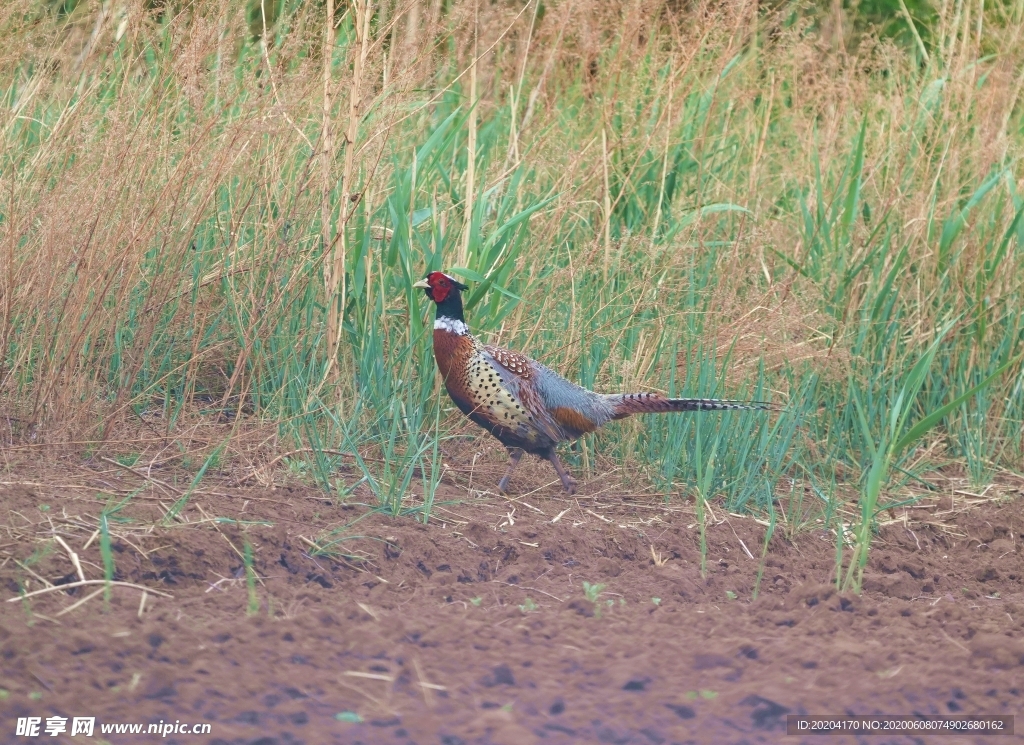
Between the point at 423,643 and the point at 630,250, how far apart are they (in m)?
2.68

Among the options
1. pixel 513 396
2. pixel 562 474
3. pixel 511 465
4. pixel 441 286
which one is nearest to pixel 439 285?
pixel 441 286

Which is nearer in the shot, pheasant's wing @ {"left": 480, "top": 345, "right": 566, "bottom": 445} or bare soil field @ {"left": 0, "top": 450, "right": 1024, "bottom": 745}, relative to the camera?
bare soil field @ {"left": 0, "top": 450, "right": 1024, "bottom": 745}

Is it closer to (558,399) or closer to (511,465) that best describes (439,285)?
(558,399)

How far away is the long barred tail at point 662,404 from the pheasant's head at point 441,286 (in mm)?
669

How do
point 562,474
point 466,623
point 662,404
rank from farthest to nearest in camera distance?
point 562,474 → point 662,404 → point 466,623

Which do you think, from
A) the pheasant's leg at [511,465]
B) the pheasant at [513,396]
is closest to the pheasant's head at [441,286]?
the pheasant at [513,396]

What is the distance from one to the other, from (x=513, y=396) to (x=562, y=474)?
331 millimetres

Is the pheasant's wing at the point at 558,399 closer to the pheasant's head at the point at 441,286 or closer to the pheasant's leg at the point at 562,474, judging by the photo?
the pheasant's leg at the point at 562,474

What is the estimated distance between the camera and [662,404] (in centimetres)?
399

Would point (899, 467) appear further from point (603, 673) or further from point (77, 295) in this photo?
point (77, 295)

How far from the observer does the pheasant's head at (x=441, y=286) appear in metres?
4.16

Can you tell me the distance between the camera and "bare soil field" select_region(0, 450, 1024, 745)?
210 centimetres

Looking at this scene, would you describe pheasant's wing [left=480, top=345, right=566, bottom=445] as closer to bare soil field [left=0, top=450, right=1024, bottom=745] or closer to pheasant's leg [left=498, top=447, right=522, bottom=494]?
pheasant's leg [left=498, top=447, right=522, bottom=494]

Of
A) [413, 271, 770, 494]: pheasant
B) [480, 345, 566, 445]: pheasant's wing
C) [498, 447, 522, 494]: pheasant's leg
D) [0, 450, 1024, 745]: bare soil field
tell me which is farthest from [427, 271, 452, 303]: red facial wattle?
[0, 450, 1024, 745]: bare soil field
